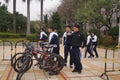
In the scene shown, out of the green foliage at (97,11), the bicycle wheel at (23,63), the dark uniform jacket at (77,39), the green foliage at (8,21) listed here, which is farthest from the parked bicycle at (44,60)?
the green foliage at (8,21)

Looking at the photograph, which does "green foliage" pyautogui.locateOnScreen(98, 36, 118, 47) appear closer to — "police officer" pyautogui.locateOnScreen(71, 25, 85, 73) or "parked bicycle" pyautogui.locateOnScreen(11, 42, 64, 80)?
"police officer" pyautogui.locateOnScreen(71, 25, 85, 73)

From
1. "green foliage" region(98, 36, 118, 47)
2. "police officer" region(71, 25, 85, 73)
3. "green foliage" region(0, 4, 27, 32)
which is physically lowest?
"green foliage" region(98, 36, 118, 47)

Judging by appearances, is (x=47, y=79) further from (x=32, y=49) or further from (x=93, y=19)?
(x=93, y=19)

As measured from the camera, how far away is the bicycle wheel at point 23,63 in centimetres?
996

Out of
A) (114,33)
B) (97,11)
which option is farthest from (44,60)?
(97,11)

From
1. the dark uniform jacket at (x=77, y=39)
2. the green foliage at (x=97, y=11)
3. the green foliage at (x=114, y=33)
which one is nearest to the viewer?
the dark uniform jacket at (x=77, y=39)

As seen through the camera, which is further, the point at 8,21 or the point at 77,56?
the point at 8,21

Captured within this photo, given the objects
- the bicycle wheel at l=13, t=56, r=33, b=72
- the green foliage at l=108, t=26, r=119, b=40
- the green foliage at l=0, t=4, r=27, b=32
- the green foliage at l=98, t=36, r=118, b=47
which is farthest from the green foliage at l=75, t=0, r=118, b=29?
the bicycle wheel at l=13, t=56, r=33, b=72

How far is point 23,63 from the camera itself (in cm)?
1014

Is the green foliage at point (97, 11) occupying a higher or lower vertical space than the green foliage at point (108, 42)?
higher

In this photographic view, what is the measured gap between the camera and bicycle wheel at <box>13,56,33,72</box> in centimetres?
996

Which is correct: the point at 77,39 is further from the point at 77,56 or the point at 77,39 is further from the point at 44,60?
the point at 44,60

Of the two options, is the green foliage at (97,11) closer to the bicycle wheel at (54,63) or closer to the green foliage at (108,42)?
the green foliage at (108,42)

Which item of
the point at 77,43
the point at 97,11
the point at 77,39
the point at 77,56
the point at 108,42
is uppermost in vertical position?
the point at 97,11
